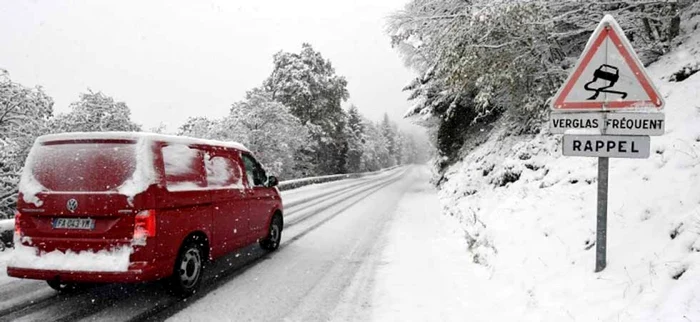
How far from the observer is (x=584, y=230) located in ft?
17.0

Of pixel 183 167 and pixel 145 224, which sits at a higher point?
pixel 183 167

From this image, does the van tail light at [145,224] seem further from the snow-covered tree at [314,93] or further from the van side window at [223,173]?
the snow-covered tree at [314,93]

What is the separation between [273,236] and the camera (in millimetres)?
7738

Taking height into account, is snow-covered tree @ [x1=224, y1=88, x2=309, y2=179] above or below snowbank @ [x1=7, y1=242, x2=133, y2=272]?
above

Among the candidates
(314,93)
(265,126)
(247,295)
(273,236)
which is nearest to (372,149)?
(314,93)

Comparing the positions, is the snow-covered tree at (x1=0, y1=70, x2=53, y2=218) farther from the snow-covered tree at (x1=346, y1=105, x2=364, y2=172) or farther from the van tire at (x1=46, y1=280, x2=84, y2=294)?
the snow-covered tree at (x1=346, y1=105, x2=364, y2=172)

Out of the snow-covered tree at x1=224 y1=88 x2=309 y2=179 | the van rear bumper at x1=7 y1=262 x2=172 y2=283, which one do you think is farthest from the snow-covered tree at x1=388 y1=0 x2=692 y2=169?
the snow-covered tree at x1=224 y1=88 x2=309 y2=179

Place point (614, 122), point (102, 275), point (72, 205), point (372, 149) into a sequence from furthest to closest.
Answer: point (372, 149), point (72, 205), point (102, 275), point (614, 122)

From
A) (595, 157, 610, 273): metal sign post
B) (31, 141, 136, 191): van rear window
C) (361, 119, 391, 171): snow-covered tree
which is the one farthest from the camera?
(361, 119, 391, 171): snow-covered tree

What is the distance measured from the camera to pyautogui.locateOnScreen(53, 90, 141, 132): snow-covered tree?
66.8ft

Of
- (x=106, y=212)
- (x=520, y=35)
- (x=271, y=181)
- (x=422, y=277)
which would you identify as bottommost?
(x=422, y=277)

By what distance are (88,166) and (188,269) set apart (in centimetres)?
166

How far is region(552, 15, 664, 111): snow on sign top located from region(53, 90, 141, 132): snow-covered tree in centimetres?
2230

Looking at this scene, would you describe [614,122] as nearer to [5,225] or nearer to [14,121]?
[5,225]
